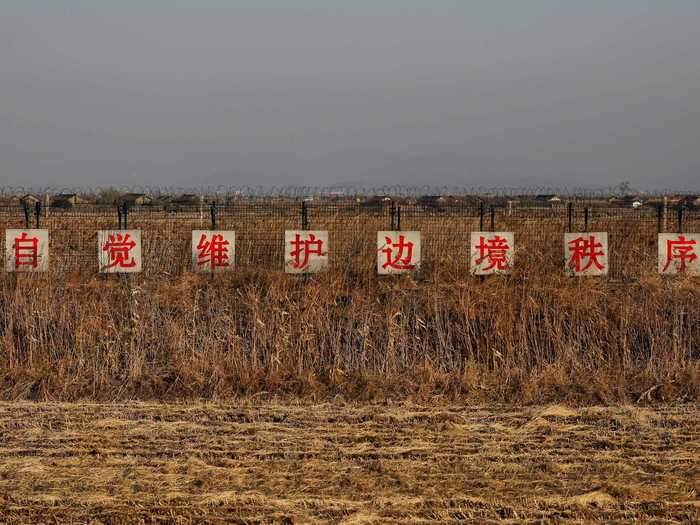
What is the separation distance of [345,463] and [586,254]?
9872 millimetres

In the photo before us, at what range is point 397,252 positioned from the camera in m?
15.0

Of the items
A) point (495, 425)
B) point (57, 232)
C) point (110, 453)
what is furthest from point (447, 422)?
point (57, 232)

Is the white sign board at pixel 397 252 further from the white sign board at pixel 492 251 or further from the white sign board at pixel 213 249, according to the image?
the white sign board at pixel 213 249

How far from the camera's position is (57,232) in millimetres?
24766

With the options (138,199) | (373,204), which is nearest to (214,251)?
(373,204)

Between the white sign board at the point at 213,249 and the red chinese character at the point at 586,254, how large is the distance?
6068 millimetres

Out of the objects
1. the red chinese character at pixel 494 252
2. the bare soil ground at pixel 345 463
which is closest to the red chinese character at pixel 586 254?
the red chinese character at pixel 494 252

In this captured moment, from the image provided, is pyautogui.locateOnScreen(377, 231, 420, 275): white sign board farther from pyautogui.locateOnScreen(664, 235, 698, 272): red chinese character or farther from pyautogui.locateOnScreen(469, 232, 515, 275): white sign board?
pyautogui.locateOnScreen(664, 235, 698, 272): red chinese character

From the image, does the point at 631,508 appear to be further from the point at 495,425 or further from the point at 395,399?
the point at 395,399

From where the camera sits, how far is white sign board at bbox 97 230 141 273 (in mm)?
15023

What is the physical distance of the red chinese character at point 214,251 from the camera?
1541cm

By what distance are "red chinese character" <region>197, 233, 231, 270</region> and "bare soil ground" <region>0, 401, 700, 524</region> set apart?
7159mm

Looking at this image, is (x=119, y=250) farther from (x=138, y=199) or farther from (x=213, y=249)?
(x=138, y=199)

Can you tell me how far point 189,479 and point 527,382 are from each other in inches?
166
